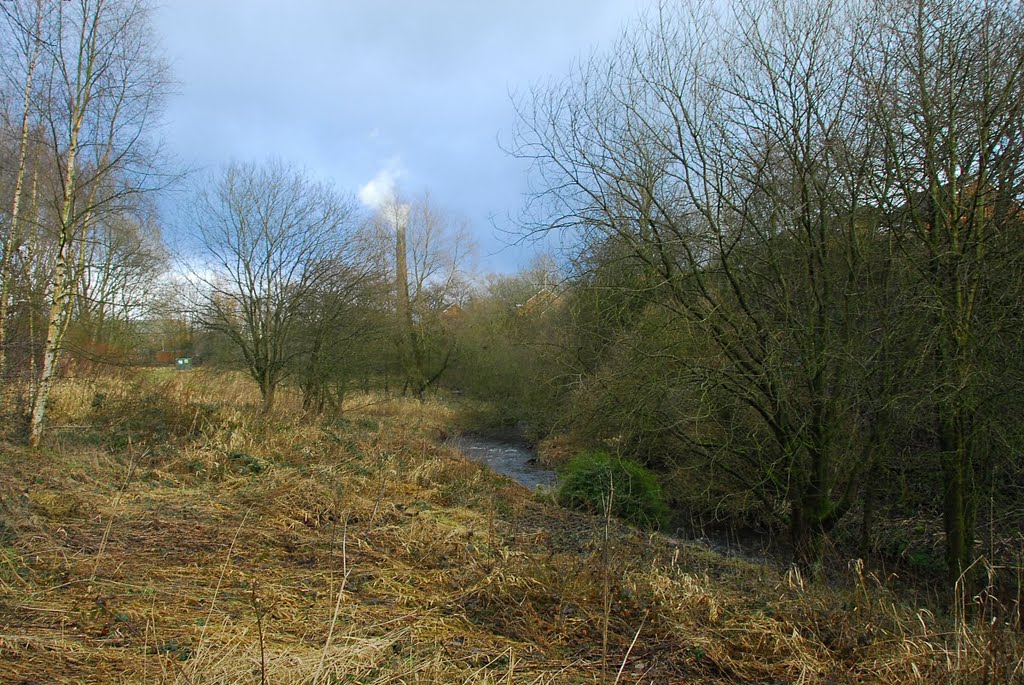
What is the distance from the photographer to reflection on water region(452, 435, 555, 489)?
1416cm

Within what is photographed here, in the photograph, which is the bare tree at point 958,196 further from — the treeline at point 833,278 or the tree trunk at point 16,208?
the tree trunk at point 16,208

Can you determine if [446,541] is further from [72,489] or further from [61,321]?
[61,321]

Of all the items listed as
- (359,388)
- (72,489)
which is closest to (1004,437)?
(72,489)

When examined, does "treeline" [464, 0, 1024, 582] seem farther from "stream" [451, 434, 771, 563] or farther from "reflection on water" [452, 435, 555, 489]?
"reflection on water" [452, 435, 555, 489]

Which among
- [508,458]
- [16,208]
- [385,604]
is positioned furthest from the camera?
[508,458]

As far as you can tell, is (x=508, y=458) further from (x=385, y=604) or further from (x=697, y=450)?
(x=385, y=604)

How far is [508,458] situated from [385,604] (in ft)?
45.5

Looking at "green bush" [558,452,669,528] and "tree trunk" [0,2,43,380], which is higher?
"tree trunk" [0,2,43,380]

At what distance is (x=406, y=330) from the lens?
2619cm

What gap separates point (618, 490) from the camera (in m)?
8.98

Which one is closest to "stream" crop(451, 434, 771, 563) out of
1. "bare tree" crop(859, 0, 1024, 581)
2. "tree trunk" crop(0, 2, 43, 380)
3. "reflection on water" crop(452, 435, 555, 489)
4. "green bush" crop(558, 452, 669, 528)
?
"reflection on water" crop(452, 435, 555, 489)

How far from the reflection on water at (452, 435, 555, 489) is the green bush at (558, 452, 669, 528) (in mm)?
2418

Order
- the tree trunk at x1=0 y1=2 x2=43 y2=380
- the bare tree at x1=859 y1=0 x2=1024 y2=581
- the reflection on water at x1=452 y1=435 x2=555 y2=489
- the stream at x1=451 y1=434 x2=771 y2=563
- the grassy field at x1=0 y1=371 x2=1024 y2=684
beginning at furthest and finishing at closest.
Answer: the reflection on water at x1=452 y1=435 x2=555 y2=489 < the stream at x1=451 y1=434 x2=771 y2=563 < the tree trunk at x1=0 y1=2 x2=43 y2=380 < the bare tree at x1=859 y1=0 x2=1024 y2=581 < the grassy field at x1=0 y1=371 x2=1024 y2=684

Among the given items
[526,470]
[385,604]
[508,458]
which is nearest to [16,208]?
[385,604]
